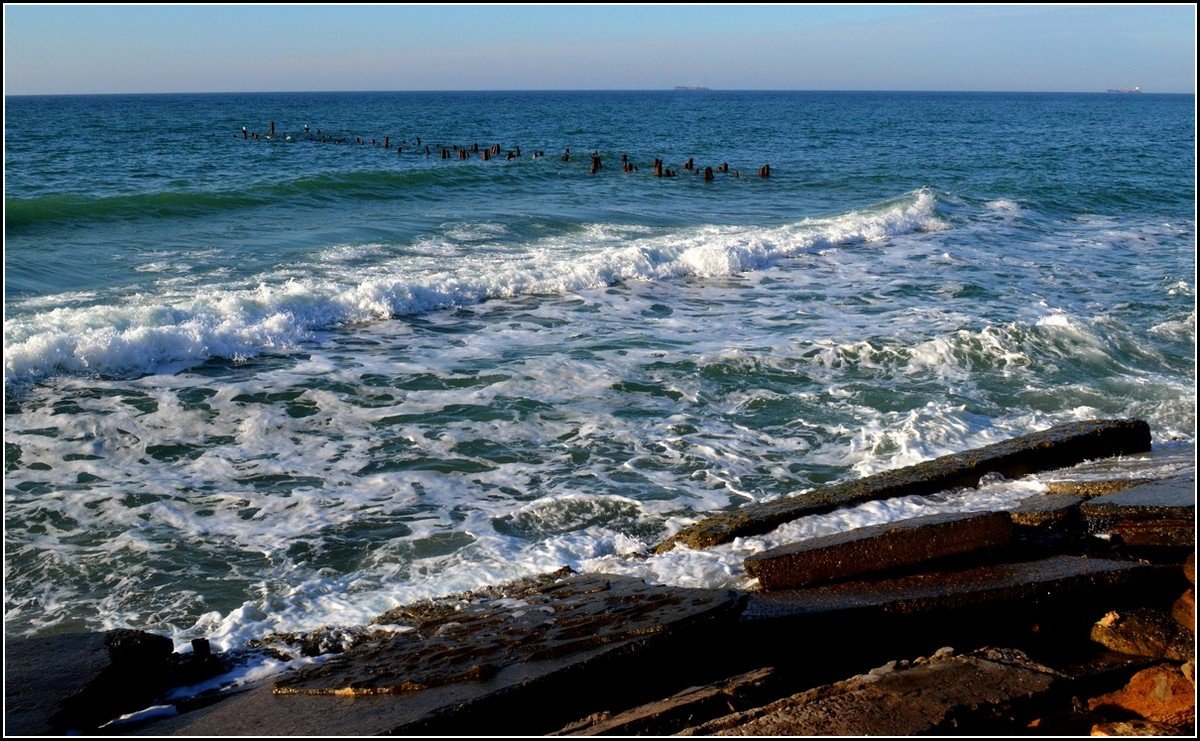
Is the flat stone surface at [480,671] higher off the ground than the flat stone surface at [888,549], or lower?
lower

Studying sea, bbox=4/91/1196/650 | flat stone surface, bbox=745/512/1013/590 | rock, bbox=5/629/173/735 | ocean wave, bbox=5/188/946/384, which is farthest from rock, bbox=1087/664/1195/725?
ocean wave, bbox=5/188/946/384

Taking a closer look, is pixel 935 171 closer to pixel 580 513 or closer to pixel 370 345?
pixel 370 345

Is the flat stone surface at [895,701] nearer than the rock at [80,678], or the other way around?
the flat stone surface at [895,701]

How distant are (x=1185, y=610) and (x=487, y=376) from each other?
6.95m

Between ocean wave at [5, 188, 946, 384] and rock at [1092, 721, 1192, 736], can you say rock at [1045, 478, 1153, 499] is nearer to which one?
rock at [1092, 721, 1192, 736]

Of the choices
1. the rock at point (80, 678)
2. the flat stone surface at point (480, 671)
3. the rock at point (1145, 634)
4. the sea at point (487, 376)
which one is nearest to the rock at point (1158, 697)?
the rock at point (1145, 634)

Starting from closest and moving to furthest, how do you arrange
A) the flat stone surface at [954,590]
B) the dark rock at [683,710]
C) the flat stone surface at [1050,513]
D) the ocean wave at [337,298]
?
1. the dark rock at [683,710]
2. the flat stone surface at [954,590]
3. the flat stone surface at [1050,513]
4. the ocean wave at [337,298]

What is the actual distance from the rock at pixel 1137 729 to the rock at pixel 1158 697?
0.08m

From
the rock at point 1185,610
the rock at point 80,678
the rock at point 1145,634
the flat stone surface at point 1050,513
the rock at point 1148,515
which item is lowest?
the rock at point 80,678

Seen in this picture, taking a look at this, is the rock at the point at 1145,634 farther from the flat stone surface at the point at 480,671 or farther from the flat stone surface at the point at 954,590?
the flat stone surface at the point at 480,671

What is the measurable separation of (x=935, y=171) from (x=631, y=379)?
26.1m

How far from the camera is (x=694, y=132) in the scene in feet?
188

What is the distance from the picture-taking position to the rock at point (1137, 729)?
11.9ft

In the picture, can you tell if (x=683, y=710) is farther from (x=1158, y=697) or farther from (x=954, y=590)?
(x=1158, y=697)
